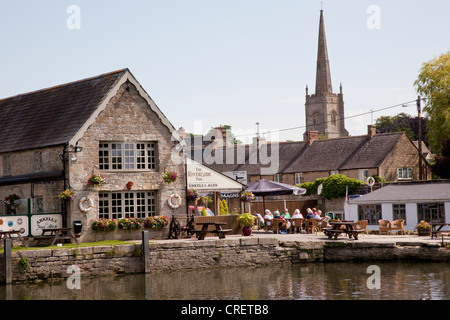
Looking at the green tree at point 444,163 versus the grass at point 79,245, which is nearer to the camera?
the grass at point 79,245

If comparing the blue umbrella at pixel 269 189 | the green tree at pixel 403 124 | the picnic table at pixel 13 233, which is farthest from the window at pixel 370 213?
the green tree at pixel 403 124

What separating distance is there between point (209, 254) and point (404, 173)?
34346 mm

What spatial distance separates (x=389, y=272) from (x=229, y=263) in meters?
6.26

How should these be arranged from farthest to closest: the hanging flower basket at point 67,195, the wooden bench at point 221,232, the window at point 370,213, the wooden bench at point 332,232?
the window at point 370,213
the wooden bench at point 332,232
the wooden bench at point 221,232
the hanging flower basket at point 67,195

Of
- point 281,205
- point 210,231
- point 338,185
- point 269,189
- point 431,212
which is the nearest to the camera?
point 210,231

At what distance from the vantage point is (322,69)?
121562mm

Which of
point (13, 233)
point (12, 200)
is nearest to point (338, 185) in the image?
point (12, 200)

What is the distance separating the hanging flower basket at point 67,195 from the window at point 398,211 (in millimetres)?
18873

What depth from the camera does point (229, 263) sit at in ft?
87.8

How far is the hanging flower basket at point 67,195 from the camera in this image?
1036 inches

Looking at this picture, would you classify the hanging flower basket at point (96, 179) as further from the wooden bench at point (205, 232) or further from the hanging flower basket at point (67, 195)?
the wooden bench at point (205, 232)

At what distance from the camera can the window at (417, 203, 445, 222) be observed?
115ft

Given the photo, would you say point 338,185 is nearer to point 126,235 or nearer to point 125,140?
point 125,140

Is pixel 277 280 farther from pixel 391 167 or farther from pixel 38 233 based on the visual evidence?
pixel 391 167
